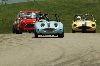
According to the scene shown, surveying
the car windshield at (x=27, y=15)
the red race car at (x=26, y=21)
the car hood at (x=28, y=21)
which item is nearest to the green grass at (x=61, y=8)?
the car windshield at (x=27, y=15)

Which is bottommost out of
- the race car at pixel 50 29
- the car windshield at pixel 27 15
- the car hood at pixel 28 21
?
the race car at pixel 50 29

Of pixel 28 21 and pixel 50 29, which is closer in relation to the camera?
pixel 50 29

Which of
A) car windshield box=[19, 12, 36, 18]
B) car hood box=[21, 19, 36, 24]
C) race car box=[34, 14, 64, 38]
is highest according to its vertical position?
car windshield box=[19, 12, 36, 18]

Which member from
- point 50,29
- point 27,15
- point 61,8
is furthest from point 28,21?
point 61,8

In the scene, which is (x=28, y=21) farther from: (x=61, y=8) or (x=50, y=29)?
(x=61, y=8)

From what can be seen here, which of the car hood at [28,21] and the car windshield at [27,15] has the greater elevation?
the car windshield at [27,15]

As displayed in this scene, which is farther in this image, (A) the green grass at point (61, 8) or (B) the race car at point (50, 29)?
(A) the green grass at point (61, 8)

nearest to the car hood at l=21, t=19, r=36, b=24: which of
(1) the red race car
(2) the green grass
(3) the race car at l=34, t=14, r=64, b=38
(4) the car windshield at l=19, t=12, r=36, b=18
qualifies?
(1) the red race car

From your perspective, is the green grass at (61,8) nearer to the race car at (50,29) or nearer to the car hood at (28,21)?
the car hood at (28,21)

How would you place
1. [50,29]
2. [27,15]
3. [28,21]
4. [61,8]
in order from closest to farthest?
[50,29]
[28,21]
[27,15]
[61,8]

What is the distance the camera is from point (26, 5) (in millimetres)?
65750

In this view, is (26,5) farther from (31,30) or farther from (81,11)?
(31,30)

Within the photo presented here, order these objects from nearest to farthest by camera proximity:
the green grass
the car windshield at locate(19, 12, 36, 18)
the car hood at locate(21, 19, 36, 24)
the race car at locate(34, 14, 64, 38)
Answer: the race car at locate(34, 14, 64, 38), the car hood at locate(21, 19, 36, 24), the car windshield at locate(19, 12, 36, 18), the green grass

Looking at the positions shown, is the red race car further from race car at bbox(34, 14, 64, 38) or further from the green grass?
the green grass
